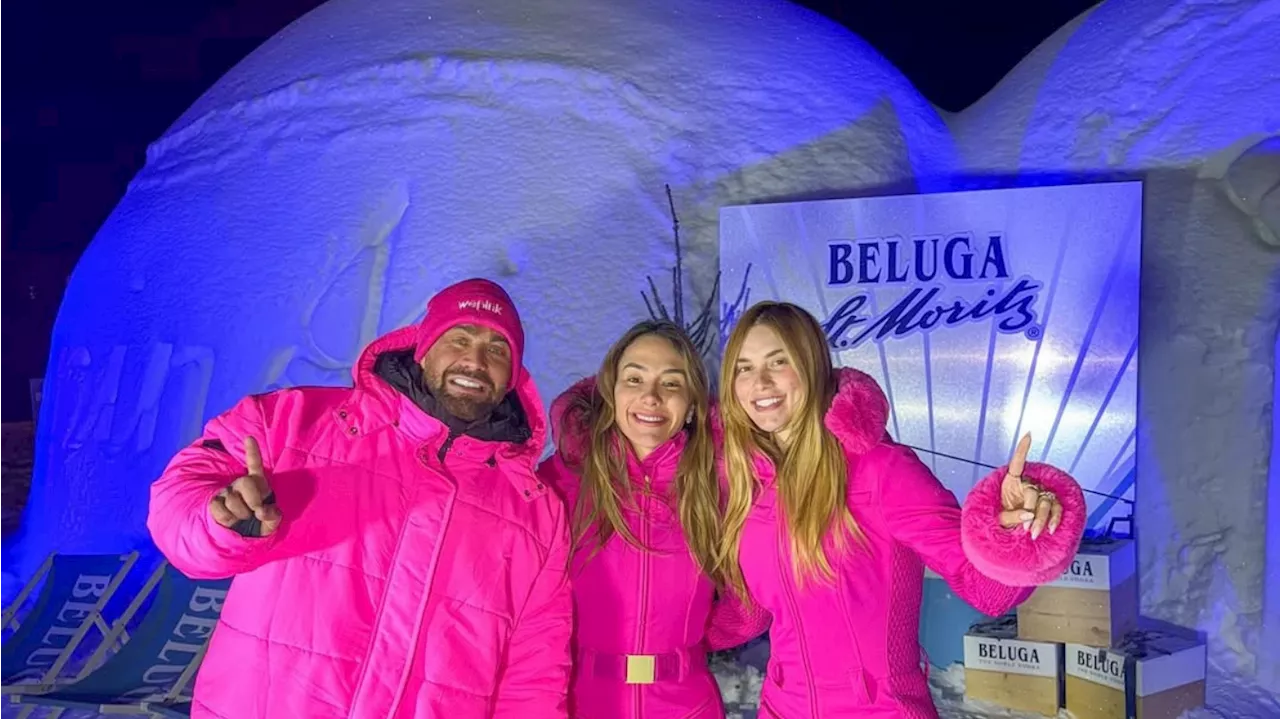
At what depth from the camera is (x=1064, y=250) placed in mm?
3762

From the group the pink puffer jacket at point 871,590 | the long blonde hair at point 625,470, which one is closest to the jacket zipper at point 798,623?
the pink puffer jacket at point 871,590

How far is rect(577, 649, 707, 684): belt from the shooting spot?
195 cm

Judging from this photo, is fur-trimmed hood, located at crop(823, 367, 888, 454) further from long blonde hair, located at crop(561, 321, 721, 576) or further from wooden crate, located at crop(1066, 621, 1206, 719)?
wooden crate, located at crop(1066, 621, 1206, 719)

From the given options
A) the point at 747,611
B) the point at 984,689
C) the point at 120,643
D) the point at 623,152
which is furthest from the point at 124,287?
the point at 984,689

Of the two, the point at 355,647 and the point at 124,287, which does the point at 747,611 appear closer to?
the point at 355,647

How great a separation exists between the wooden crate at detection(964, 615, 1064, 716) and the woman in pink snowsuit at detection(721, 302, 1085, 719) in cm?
174

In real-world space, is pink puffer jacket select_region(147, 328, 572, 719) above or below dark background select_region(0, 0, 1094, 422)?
below

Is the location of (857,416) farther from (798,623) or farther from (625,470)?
(625,470)

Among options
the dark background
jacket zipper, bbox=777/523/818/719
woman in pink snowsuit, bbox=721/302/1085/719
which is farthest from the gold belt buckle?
the dark background

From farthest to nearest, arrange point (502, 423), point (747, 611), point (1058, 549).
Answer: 1. point (747, 611)
2. point (502, 423)
3. point (1058, 549)

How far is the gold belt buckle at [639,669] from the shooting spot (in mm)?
1951

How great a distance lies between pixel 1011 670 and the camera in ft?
10.8

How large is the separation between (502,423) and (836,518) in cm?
68

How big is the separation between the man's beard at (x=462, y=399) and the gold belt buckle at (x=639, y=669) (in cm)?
62
